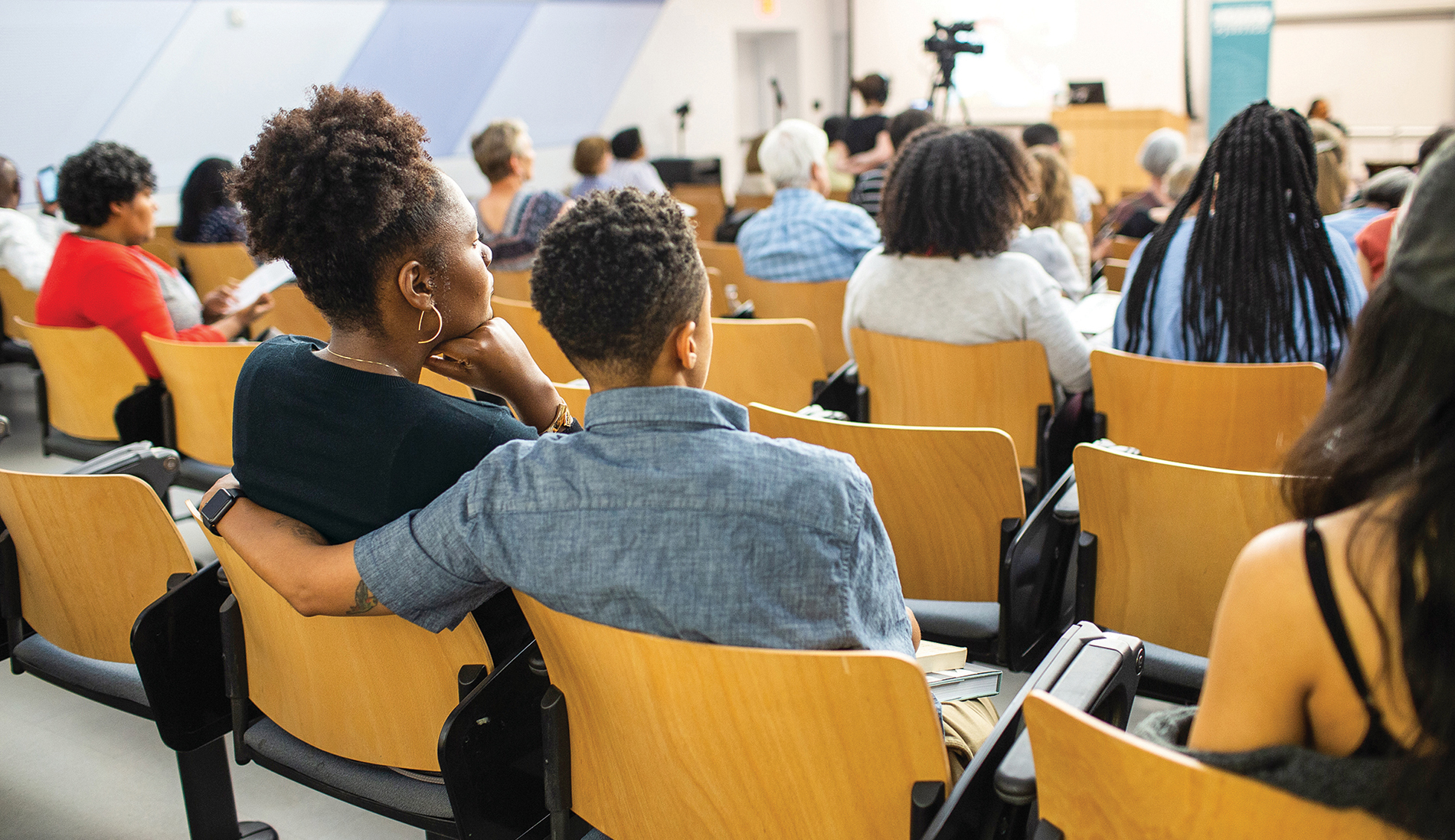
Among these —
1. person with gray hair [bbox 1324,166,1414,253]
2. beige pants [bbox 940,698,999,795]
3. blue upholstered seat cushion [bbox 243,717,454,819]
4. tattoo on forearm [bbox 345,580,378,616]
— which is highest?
person with gray hair [bbox 1324,166,1414,253]

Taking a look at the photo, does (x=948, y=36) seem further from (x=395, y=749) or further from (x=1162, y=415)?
(x=395, y=749)

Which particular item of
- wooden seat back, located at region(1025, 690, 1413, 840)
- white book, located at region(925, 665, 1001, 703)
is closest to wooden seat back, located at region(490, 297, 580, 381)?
white book, located at region(925, 665, 1001, 703)

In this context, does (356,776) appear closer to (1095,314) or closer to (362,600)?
(362,600)

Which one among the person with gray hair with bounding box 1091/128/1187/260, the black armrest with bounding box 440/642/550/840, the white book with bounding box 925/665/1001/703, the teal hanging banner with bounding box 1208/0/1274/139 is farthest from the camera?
the teal hanging banner with bounding box 1208/0/1274/139

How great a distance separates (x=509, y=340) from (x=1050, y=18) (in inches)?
452

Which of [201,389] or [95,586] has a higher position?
[201,389]

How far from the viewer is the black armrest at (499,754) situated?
1199mm

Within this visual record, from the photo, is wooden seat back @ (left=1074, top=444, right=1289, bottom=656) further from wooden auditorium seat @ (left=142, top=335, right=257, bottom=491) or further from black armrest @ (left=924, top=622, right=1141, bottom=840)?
wooden auditorium seat @ (left=142, top=335, right=257, bottom=491)

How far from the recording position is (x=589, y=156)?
211 inches

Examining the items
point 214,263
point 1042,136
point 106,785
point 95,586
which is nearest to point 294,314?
point 214,263

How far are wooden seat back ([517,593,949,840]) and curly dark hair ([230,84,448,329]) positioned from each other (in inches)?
19.9

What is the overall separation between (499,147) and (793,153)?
1.25 m

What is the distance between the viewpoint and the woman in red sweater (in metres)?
2.77

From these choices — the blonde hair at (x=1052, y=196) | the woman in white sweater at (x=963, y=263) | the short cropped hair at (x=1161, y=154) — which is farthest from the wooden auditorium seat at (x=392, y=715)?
the short cropped hair at (x=1161, y=154)
